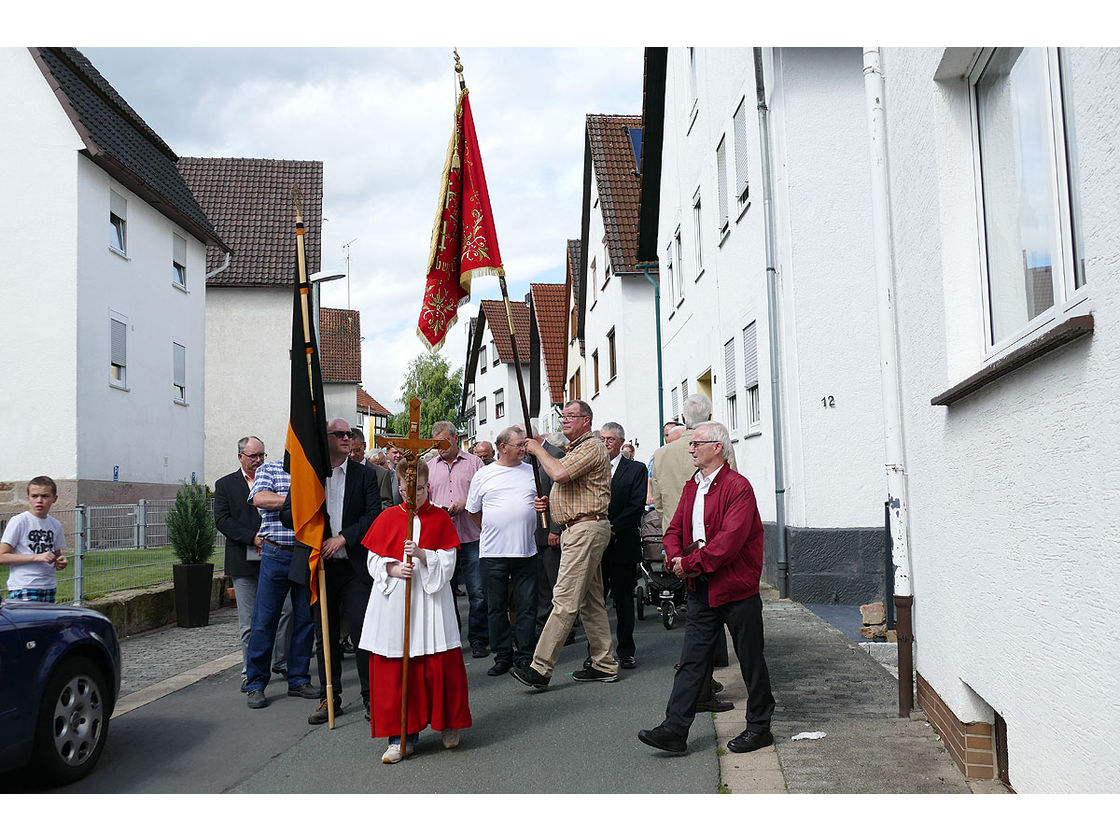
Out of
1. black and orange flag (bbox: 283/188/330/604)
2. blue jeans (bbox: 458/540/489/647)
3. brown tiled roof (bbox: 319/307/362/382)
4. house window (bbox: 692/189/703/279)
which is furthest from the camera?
brown tiled roof (bbox: 319/307/362/382)

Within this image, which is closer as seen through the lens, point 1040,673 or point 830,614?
point 1040,673

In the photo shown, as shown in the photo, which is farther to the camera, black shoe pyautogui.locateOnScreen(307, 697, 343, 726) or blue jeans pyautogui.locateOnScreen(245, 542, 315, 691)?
blue jeans pyautogui.locateOnScreen(245, 542, 315, 691)

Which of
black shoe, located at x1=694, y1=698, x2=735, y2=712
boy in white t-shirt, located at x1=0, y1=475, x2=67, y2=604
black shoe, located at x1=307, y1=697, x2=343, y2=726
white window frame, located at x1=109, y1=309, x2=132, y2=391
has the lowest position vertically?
black shoe, located at x1=307, y1=697, x2=343, y2=726

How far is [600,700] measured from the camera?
24.3 feet

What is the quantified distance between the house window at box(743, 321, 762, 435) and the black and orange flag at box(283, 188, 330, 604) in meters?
7.72

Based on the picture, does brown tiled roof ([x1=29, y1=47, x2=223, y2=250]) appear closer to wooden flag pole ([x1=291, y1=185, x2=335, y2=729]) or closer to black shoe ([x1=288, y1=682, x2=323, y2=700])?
wooden flag pole ([x1=291, y1=185, x2=335, y2=729])

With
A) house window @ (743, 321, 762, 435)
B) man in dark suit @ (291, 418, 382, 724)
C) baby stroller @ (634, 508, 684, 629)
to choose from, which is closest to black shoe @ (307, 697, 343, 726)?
man in dark suit @ (291, 418, 382, 724)

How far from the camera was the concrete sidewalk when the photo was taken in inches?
203

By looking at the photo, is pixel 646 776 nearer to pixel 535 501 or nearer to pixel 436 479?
pixel 535 501

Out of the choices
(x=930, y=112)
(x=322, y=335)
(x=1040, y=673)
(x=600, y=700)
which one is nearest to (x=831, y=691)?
(x=600, y=700)

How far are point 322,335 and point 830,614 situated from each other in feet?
143

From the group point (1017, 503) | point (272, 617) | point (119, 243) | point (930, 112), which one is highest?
point (119, 243)

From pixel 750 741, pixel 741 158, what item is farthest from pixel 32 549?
pixel 741 158

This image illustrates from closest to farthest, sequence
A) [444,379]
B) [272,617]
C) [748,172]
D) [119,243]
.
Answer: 1. [272,617]
2. [748,172]
3. [119,243]
4. [444,379]
